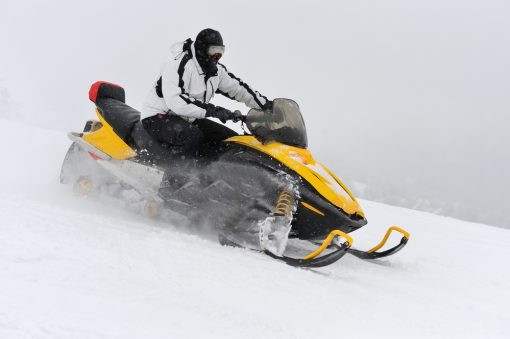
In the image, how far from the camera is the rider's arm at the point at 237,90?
5.18 meters

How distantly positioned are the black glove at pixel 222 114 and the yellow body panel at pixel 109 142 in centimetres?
103

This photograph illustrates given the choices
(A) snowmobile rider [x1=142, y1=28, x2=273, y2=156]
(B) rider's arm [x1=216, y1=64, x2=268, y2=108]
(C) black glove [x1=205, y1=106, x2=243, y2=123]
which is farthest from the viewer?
(B) rider's arm [x1=216, y1=64, x2=268, y2=108]

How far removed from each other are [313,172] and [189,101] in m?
1.21

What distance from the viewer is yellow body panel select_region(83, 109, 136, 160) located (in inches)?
198

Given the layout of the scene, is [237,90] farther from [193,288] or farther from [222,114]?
[193,288]

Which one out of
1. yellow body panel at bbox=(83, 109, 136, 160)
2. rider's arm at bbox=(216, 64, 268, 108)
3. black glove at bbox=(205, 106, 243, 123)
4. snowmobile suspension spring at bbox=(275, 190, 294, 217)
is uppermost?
rider's arm at bbox=(216, 64, 268, 108)

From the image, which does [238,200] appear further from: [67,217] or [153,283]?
[153,283]

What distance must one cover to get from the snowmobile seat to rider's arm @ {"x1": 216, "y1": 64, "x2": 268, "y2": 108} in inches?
35.7

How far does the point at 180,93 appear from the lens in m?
4.45

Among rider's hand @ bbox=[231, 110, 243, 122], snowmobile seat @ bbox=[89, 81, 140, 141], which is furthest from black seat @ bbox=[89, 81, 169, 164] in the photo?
rider's hand @ bbox=[231, 110, 243, 122]

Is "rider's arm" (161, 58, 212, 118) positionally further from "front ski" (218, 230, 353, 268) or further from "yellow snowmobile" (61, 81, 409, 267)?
"front ski" (218, 230, 353, 268)

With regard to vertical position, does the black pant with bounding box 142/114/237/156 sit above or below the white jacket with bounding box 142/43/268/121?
below

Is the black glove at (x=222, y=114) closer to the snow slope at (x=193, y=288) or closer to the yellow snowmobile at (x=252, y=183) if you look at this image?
the yellow snowmobile at (x=252, y=183)

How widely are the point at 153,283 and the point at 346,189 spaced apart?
208 cm
